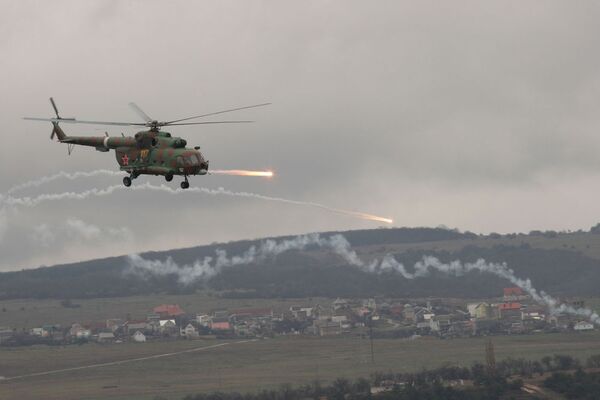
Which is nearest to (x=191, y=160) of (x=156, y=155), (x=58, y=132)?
(x=156, y=155)

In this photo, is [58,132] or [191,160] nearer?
[191,160]

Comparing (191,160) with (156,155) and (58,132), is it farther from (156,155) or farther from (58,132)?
(58,132)

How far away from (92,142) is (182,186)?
15.0 meters

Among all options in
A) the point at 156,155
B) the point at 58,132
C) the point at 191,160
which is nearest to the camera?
the point at 191,160

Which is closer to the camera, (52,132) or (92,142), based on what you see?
(92,142)

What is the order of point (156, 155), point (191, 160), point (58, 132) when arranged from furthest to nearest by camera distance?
point (58, 132), point (156, 155), point (191, 160)

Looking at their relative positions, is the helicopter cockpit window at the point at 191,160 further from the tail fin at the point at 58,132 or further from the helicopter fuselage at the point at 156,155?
the tail fin at the point at 58,132

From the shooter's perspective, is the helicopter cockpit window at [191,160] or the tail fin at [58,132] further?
the tail fin at [58,132]

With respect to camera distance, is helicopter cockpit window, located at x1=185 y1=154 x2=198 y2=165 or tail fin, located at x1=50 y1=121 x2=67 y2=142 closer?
helicopter cockpit window, located at x1=185 y1=154 x2=198 y2=165

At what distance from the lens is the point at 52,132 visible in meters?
120

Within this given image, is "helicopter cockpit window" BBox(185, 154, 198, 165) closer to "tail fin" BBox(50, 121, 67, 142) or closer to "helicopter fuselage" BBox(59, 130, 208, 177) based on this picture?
"helicopter fuselage" BBox(59, 130, 208, 177)

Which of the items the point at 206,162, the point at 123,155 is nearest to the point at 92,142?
the point at 123,155

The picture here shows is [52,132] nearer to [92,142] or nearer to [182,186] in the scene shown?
[92,142]

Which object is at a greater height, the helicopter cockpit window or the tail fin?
the tail fin
